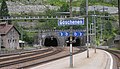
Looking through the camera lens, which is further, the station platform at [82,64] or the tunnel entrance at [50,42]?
the tunnel entrance at [50,42]

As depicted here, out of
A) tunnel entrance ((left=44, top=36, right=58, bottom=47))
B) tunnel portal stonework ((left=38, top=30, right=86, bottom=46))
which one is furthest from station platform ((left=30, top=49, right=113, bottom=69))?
tunnel entrance ((left=44, top=36, right=58, bottom=47))

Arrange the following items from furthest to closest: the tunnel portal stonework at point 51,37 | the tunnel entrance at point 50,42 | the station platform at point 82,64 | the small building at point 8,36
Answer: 1. the tunnel entrance at point 50,42
2. the tunnel portal stonework at point 51,37
3. the small building at point 8,36
4. the station platform at point 82,64

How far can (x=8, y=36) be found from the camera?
9731 centimetres

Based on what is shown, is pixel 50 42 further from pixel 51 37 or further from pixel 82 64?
pixel 82 64

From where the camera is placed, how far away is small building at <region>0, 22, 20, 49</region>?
94875 millimetres

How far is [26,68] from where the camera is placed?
90.2ft

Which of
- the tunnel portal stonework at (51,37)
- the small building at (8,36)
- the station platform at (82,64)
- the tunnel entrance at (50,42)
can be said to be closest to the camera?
the station platform at (82,64)

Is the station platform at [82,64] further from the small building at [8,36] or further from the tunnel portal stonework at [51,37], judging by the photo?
the tunnel portal stonework at [51,37]

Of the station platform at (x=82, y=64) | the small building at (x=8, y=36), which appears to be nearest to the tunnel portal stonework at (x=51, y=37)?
the small building at (x=8, y=36)

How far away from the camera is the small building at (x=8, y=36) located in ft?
311

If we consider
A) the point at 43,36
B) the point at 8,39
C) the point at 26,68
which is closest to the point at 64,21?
the point at 26,68

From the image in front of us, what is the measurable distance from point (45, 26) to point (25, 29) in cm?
946

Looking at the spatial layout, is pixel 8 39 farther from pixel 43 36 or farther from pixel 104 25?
pixel 104 25

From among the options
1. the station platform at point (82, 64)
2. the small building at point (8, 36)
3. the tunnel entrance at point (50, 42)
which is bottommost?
the tunnel entrance at point (50, 42)
